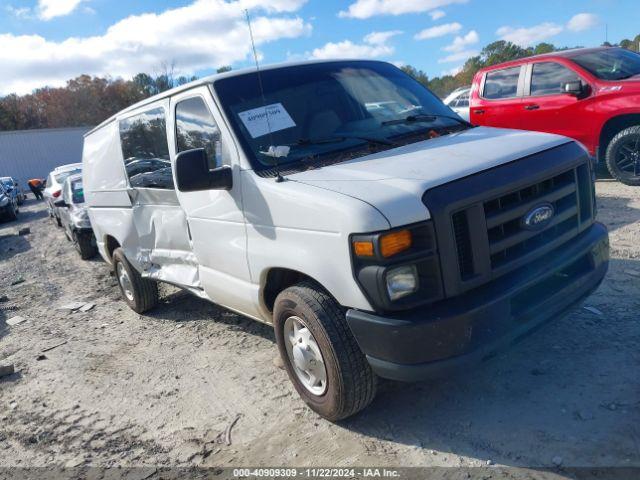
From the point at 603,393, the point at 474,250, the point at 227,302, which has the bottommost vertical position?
the point at 603,393

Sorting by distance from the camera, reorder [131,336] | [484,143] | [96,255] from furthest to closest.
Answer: [96,255]
[131,336]
[484,143]

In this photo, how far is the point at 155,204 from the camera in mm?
4652

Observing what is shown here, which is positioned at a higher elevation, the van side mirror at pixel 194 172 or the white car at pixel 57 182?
the van side mirror at pixel 194 172

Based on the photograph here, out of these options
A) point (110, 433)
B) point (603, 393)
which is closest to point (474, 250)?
point (603, 393)

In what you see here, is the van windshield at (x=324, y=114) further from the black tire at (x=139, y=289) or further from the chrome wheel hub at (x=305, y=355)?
the black tire at (x=139, y=289)

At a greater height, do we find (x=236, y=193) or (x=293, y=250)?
(x=236, y=193)

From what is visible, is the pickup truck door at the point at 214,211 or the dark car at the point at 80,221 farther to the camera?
the dark car at the point at 80,221

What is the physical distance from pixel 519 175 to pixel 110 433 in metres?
3.07

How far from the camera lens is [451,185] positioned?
2.68 m

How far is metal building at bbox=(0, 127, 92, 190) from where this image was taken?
1560 inches

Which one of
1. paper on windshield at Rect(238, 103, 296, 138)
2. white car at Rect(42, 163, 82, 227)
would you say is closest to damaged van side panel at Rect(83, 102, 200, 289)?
paper on windshield at Rect(238, 103, 296, 138)

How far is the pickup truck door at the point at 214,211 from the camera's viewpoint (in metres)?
3.51

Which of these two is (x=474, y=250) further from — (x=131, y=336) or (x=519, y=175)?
(x=131, y=336)

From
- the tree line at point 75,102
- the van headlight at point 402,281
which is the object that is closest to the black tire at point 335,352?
the van headlight at point 402,281
